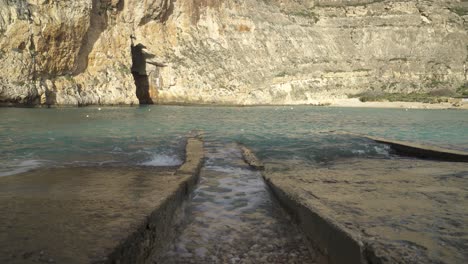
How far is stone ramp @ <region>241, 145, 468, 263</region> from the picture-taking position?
2.77 m

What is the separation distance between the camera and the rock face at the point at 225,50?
42.0 meters

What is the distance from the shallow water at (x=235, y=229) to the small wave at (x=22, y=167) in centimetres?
352

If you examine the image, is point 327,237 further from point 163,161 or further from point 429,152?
point 429,152

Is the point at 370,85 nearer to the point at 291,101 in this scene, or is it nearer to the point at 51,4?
the point at 291,101

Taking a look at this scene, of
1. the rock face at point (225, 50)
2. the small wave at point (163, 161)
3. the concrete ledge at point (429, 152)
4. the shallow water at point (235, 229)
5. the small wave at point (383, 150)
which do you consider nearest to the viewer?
the shallow water at point (235, 229)

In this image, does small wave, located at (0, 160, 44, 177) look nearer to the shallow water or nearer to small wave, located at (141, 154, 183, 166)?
small wave, located at (141, 154, 183, 166)

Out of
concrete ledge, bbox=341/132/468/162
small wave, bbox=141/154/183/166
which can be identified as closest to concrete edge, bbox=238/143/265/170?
small wave, bbox=141/154/183/166

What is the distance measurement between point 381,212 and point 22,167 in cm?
685

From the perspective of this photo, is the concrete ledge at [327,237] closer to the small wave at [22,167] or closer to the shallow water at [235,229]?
the shallow water at [235,229]

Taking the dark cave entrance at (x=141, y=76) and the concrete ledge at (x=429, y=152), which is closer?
the concrete ledge at (x=429, y=152)

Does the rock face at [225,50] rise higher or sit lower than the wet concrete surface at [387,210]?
higher

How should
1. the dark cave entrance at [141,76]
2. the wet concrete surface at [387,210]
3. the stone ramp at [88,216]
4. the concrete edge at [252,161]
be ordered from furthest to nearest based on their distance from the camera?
the dark cave entrance at [141,76], the concrete edge at [252,161], the wet concrete surface at [387,210], the stone ramp at [88,216]

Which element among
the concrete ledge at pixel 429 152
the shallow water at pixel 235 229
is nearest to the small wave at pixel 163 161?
the shallow water at pixel 235 229

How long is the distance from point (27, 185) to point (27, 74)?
39.8 m
